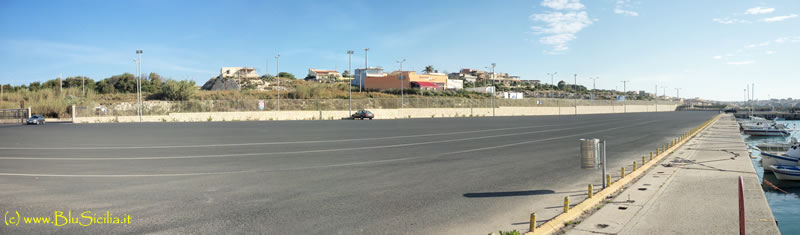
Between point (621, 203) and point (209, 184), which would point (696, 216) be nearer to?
point (621, 203)

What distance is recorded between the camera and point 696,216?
7.71 meters

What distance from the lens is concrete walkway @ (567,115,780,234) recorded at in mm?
7047

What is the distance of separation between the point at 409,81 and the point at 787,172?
8296 cm

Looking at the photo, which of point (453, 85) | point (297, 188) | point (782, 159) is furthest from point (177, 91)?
point (782, 159)

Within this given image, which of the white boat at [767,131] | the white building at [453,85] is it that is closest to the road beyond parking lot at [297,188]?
the white boat at [767,131]

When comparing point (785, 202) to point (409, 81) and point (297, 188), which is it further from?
point (409, 81)

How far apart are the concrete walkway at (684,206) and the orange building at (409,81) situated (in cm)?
8376

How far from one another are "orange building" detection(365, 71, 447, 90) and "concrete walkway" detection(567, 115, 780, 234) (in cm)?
8376

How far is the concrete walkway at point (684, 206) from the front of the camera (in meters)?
7.05

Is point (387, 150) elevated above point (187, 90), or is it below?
below

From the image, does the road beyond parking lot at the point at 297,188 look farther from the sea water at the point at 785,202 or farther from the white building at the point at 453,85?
the white building at the point at 453,85

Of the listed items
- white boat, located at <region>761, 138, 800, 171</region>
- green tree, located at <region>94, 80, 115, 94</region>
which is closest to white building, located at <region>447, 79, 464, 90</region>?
green tree, located at <region>94, 80, 115, 94</region>

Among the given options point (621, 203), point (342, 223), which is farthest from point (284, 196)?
point (621, 203)

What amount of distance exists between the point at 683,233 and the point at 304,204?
6217 mm
